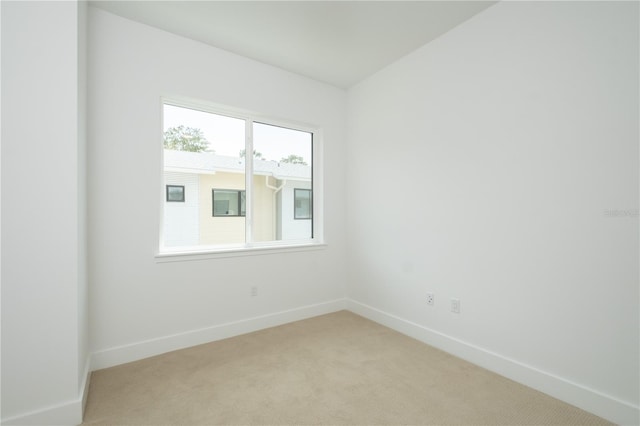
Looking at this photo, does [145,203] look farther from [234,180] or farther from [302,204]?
[302,204]

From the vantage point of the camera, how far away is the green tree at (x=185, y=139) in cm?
274

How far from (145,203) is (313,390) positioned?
199 cm

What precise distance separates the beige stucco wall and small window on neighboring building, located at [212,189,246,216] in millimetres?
41

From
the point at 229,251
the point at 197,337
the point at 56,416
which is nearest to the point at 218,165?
the point at 229,251

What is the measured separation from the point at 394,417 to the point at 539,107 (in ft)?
7.28

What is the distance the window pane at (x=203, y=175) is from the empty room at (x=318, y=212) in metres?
0.02

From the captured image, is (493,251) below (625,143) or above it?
below

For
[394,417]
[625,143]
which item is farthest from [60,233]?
[625,143]

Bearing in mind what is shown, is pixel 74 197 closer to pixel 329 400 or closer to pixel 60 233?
pixel 60 233

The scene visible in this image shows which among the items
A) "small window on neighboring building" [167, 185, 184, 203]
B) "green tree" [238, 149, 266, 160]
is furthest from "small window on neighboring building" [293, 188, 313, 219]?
"small window on neighboring building" [167, 185, 184, 203]

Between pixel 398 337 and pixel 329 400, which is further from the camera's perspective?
pixel 398 337

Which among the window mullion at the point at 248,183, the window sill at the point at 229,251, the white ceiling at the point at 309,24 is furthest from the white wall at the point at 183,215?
the white ceiling at the point at 309,24

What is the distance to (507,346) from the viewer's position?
2.22 m

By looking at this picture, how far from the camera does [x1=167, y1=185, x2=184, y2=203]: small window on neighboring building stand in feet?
8.95
